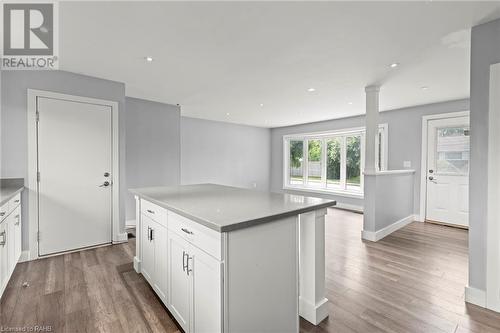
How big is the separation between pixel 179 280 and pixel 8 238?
1729mm

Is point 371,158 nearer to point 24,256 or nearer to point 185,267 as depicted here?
point 185,267

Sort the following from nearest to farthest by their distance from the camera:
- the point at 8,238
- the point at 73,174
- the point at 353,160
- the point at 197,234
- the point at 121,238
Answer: the point at 197,234
the point at 8,238
the point at 73,174
the point at 121,238
the point at 353,160

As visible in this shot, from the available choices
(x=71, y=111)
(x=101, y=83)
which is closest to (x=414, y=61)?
(x=101, y=83)

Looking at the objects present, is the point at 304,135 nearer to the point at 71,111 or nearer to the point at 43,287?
the point at 71,111

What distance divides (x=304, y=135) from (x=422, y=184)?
10.6ft

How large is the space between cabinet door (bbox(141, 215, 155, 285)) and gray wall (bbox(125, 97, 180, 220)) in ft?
7.66

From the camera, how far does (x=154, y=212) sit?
83.3 inches

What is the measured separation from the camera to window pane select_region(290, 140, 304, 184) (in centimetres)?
749

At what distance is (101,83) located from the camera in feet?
10.9

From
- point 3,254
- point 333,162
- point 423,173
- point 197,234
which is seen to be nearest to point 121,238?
point 3,254

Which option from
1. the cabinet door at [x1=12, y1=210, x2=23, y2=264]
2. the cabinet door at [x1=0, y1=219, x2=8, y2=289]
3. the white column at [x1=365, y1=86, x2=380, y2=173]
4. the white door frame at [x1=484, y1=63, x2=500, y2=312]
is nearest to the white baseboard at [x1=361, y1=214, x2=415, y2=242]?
the white column at [x1=365, y1=86, x2=380, y2=173]

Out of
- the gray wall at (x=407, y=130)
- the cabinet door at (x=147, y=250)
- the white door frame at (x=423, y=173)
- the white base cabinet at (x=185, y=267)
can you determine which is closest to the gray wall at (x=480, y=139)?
the white base cabinet at (x=185, y=267)

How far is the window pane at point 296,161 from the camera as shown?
7.49 metres

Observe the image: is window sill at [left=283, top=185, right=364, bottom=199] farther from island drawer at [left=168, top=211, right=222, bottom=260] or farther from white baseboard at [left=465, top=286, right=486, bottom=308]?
island drawer at [left=168, top=211, right=222, bottom=260]
